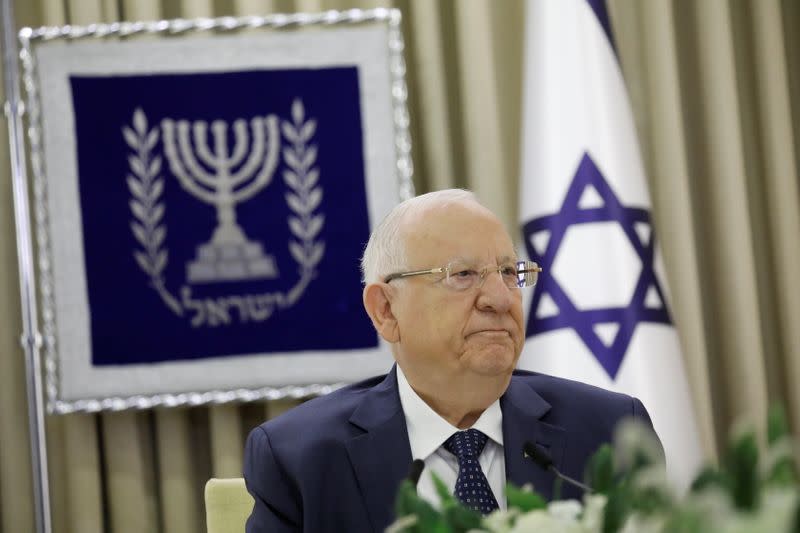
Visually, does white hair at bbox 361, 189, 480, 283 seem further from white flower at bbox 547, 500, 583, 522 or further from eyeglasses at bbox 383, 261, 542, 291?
white flower at bbox 547, 500, 583, 522

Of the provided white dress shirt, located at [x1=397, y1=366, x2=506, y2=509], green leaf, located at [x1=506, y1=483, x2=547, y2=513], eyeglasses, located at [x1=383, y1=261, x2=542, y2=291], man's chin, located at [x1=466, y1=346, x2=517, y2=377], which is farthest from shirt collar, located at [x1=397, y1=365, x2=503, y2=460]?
green leaf, located at [x1=506, y1=483, x2=547, y2=513]

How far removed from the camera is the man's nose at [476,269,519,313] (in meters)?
2.29

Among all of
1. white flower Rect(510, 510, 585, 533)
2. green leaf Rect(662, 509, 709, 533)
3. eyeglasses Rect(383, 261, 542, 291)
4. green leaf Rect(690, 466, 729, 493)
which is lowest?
white flower Rect(510, 510, 585, 533)

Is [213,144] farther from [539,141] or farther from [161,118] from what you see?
[539,141]

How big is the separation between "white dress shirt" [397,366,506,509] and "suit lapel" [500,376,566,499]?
0.09 ft

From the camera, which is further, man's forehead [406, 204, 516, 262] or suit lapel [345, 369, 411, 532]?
man's forehead [406, 204, 516, 262]

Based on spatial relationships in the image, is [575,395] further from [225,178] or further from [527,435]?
[225,178]

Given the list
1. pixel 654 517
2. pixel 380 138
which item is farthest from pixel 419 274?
pixel 380 138

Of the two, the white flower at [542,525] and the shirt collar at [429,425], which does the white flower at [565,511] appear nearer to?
the white flower at [542,525]

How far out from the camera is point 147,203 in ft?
12.9

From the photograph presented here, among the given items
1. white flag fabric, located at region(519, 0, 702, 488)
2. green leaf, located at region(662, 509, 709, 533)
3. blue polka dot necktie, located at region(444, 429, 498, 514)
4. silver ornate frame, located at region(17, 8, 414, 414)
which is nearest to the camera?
green leaf, located at region(662, 509, 709, 533)

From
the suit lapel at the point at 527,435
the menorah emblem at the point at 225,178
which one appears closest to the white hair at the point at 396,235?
the suit lapel at the point at 527,435

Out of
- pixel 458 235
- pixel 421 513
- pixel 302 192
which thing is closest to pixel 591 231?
pixel 302 192

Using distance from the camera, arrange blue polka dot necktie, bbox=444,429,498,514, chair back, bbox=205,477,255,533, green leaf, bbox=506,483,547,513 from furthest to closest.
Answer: chair back, bbox=205,477,255,533
blue polka dot necktie, bbox=444,429,498,514
green leaf, bbox=506,483,547,513
